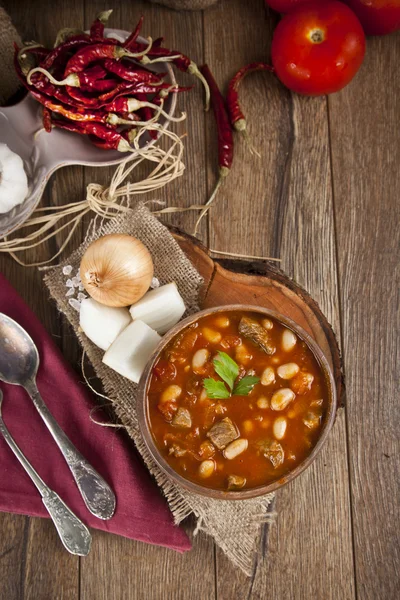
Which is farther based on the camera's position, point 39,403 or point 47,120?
point 47,120

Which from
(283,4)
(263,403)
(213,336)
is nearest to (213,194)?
(213,336)

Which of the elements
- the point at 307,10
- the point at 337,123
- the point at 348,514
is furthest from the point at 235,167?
the point at 348,514

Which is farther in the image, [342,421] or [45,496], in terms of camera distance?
[342,421]

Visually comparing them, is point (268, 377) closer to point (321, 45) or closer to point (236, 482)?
point (236, 482)

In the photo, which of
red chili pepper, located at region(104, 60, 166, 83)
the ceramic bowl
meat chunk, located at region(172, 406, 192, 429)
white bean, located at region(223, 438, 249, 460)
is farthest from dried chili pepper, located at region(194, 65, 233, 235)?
white bean, located at region(223, 438, 249, 460)

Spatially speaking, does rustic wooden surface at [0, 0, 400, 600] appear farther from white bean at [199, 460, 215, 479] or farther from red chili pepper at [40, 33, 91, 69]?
white bean at [199, 460, 215, 479]

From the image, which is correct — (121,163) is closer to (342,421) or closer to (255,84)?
(255,84)
